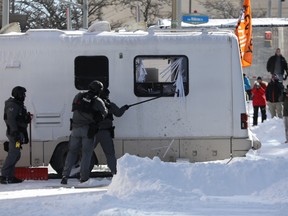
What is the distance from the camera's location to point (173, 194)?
9.02 metres

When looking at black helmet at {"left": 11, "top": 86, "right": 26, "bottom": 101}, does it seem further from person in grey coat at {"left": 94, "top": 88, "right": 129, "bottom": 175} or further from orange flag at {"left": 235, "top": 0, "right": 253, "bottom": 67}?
orange flag at {"left": 235, "top": 0, "right": 253, "bottom": 67}

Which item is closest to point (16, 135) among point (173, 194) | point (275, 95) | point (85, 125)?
point (85, 125)

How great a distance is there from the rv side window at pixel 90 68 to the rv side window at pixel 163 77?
1.75ft

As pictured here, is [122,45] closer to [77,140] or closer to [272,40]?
[77,140]

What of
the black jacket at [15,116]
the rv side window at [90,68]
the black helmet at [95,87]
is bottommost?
the black jacket at [15,116]

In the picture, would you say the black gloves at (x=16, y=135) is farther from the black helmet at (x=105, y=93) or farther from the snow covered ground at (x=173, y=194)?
the black helmet at (x=105, y=93)

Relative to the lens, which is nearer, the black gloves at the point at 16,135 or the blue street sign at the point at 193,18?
the black gloves at the point at 16,135

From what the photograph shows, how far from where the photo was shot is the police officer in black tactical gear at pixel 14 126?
11.4m

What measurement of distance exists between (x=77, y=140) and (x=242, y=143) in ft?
9.53

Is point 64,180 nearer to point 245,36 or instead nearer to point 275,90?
point 245,36

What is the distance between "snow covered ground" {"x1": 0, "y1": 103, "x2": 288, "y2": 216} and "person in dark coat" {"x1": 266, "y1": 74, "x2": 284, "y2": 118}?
37.6 feet

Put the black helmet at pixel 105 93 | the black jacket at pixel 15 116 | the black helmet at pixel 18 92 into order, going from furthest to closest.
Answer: the black helmet at pixel 105 93, the black jacket at pixel 15 116, the black helmet at pixel 18 92

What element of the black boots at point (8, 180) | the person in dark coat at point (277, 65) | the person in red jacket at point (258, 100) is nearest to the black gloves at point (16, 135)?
the black boots at point (8, 180)

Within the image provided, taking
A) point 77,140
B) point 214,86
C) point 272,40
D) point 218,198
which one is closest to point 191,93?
point 214,86
